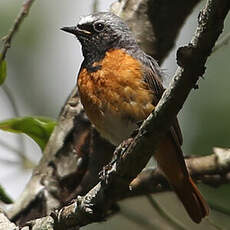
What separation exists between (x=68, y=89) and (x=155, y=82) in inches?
154

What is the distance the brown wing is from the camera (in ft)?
13.1

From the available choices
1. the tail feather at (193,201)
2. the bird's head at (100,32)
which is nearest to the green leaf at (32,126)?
the bird's head at (100,32)

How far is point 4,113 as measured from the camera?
279 inches

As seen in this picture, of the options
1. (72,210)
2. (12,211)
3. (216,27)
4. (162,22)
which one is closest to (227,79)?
(162,22)

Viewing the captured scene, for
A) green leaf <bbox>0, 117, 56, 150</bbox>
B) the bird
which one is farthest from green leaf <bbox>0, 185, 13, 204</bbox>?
the bird

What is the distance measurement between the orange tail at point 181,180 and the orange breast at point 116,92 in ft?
1.51

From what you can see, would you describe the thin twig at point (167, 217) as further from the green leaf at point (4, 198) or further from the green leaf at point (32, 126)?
the green leaf at point (4, 198)

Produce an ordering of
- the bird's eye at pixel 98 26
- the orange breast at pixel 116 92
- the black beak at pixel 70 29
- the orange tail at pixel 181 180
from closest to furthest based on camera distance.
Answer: the orange breast at pixel 116 92
the orange tail at pixel 181 180
the black beak at pixel 70 29
the bird's eye at pixel 98 26

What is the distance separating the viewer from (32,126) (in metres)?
4.25

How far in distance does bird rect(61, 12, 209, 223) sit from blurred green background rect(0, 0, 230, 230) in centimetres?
26

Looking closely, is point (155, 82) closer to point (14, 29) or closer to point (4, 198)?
point (14, 29)

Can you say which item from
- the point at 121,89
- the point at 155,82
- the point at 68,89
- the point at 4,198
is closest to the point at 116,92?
the point at 121,89

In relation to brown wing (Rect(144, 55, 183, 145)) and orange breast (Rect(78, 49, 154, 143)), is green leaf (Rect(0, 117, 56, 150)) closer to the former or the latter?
orange breast (Rect(78, 49, 154, 143))

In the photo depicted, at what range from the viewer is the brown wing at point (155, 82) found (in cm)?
401
